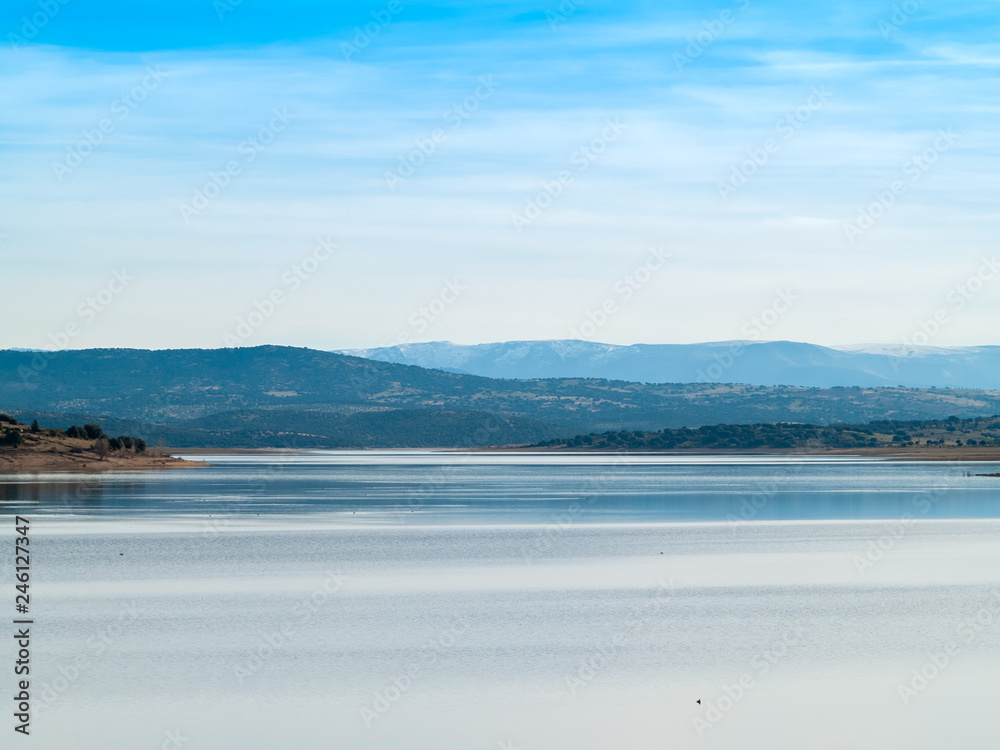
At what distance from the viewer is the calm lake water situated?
17.6 m

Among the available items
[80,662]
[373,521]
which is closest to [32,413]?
[373,521]

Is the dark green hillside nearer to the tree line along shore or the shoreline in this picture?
the tree line along shore

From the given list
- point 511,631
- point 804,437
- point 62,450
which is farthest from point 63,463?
point 804,437

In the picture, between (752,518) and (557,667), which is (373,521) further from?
(557,667)

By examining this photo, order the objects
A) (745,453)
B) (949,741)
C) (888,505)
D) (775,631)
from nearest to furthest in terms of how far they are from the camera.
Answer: (949,741), (775,631), (888,505), (745,453)

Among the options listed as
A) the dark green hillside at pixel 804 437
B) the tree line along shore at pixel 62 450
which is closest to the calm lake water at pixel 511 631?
the tree line along shore at pixel 62 450

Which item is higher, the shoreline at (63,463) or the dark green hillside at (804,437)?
the dark green hillside at (804,437)

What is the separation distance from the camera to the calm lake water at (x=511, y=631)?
693 inches

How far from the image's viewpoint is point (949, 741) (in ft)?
55.4

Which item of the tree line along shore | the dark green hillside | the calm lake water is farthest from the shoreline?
the dark green hillside

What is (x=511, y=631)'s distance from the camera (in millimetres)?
24344

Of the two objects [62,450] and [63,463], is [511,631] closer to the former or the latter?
[63,463]

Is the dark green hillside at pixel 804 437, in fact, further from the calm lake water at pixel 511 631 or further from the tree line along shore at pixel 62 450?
the calm lake water at pixel 511 631

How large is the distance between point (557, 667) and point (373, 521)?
28930 millimetres
